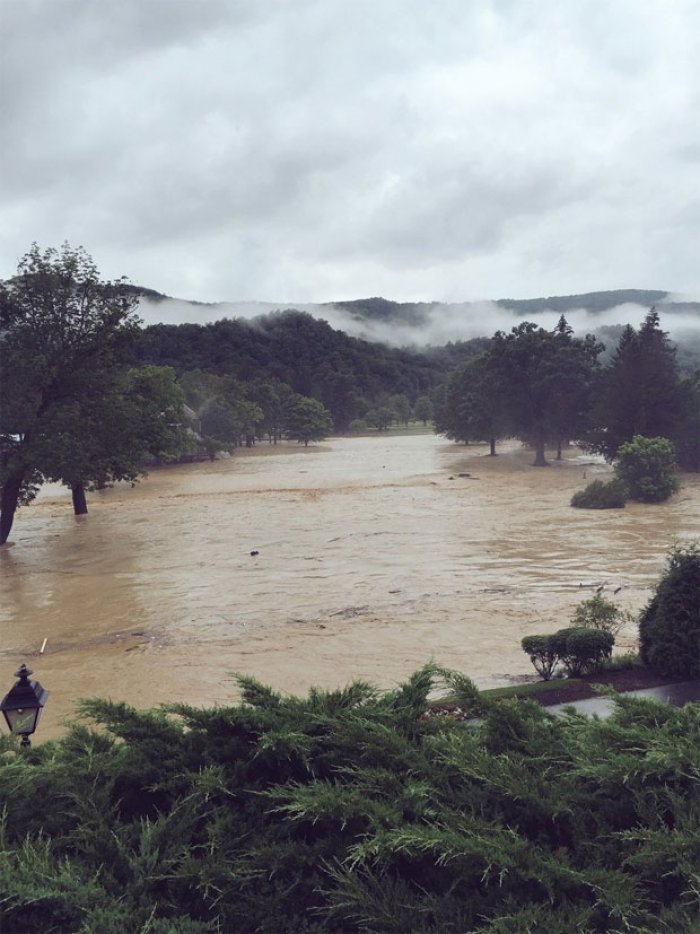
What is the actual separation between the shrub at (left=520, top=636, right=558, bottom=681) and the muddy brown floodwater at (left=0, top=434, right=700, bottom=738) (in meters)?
0.61

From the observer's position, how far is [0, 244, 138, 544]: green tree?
23328 mm

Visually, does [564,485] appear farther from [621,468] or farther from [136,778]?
[136,778]

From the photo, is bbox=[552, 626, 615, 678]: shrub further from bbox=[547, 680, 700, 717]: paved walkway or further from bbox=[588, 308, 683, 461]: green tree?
bbox=[588, 308, 683, 461]: green tree

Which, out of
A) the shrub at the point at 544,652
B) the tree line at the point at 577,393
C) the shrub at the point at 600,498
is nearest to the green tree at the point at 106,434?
the shrub at the point at 600,498

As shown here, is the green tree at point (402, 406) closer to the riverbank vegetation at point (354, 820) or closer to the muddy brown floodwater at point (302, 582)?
the muddy brown floodwater at point (302, 582)

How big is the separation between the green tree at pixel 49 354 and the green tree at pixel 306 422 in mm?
51075

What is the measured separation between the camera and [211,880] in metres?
3.33

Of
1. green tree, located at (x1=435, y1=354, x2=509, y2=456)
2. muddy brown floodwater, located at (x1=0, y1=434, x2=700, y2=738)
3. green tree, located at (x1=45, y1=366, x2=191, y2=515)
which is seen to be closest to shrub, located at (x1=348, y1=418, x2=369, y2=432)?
green tree, located at (x1=435, y1=354, x2=509, y2=456)

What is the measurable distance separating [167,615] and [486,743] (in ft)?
39.9

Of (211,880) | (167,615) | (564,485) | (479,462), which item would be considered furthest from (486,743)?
(479,462)

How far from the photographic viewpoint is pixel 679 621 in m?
9.16

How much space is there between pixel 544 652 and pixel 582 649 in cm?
52

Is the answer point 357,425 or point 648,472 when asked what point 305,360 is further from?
point 648,472

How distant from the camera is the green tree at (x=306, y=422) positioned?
7731cm
